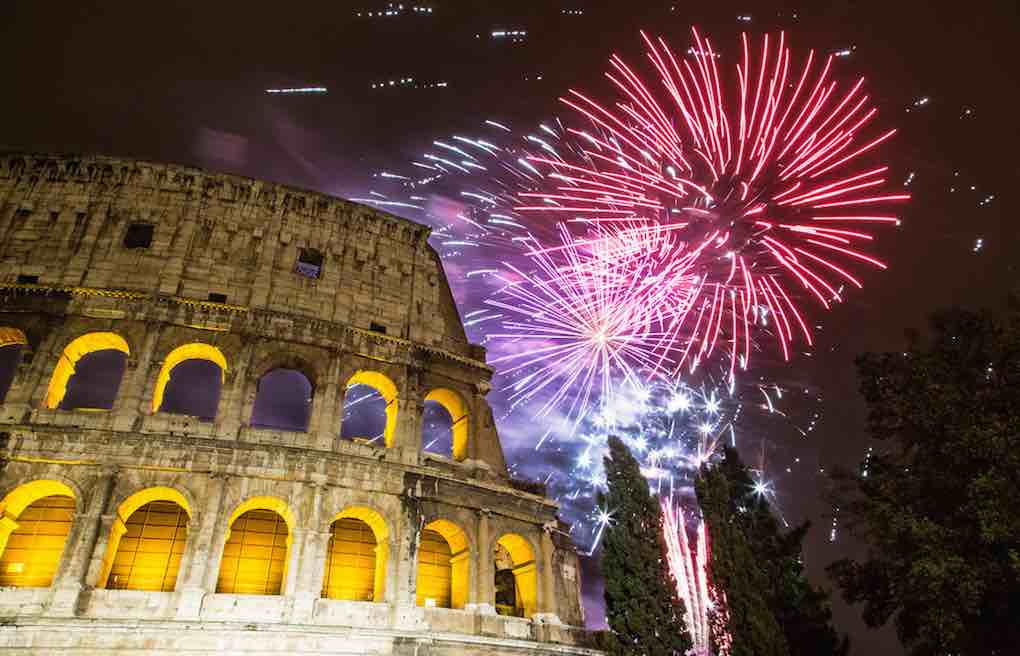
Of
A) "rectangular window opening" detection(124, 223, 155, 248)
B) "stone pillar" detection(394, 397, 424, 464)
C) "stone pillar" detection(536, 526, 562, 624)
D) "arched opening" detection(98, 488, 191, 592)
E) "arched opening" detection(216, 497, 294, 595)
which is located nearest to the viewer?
"arched opening" detection(98, 488, 191, 592)

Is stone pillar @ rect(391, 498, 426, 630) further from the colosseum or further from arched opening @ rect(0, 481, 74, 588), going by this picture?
arched opening @ rect(0, 481, 74, 588)

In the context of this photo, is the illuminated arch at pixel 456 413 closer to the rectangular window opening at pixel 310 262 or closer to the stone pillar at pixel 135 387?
the rectangular window opening at pixel 310 262

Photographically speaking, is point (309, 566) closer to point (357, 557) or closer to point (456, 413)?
point (357, 557)

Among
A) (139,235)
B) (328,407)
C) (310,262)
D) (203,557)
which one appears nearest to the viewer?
(203,557)

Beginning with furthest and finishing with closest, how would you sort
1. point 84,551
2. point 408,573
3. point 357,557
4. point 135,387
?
point 357,557
point 135,387
point 408,573
point 84,551

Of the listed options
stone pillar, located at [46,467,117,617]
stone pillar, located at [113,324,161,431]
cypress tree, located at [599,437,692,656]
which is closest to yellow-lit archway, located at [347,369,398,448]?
stone pillar, located at [113,324,161,431]

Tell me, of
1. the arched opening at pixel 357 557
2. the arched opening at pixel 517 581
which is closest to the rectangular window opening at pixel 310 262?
the arched opening at pixel 357 557

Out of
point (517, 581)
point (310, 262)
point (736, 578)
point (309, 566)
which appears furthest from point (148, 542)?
point (736, 578)
